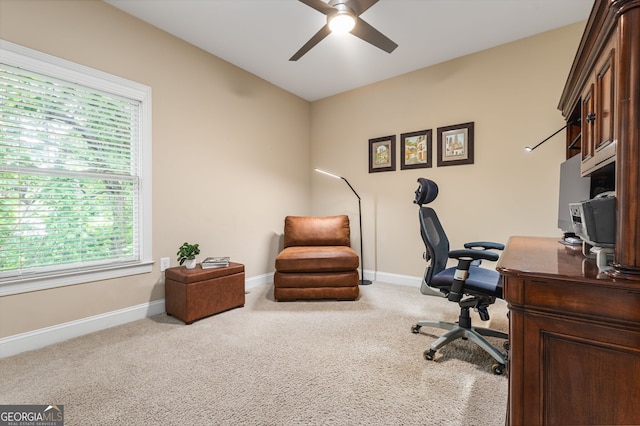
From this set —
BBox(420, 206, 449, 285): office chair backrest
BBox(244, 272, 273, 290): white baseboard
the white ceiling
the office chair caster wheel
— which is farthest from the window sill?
the office chair caster wheel

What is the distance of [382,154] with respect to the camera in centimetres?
372

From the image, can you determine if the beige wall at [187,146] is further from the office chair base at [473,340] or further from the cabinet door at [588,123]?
the cabinet door at [588,123]

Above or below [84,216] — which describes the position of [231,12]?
above

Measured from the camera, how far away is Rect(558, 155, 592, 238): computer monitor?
6.00 feet

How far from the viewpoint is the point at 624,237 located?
2.61 ft

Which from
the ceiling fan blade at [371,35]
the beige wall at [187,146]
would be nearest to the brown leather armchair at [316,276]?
the beige wall at [187,146]

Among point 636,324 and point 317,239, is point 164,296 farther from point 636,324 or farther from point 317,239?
point 636,324

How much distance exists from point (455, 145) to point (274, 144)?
7.36ft

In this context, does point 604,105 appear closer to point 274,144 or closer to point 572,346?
point 572,346

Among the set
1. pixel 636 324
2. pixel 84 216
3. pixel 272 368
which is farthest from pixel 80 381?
pixel 636 324

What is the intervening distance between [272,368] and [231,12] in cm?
275

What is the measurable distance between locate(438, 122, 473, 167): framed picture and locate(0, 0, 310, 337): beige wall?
1.97 m

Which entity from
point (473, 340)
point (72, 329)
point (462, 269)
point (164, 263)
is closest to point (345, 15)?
point (462, 269)

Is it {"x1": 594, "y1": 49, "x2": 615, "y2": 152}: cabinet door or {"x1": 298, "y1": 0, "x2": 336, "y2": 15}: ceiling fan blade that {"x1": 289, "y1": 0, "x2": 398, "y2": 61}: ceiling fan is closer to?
{"x1": 298, "y1": 0, "x2": 336, "y2": 15}: ceiling fan blade
